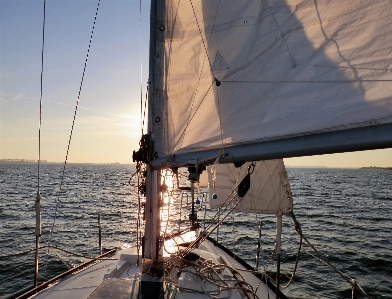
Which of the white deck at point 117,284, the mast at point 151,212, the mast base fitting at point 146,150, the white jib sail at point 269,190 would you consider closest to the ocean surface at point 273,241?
the white deck at point 117,284

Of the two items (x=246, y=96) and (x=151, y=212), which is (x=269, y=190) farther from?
(x=246, y=96)

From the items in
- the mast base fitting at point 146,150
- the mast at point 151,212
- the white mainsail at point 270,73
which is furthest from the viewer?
the mast at point 151,212

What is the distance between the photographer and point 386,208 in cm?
3362

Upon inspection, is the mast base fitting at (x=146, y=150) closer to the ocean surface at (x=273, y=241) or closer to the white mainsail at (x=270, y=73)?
the white mainsail at (x=270, y=73)

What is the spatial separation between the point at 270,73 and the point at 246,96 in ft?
1.17

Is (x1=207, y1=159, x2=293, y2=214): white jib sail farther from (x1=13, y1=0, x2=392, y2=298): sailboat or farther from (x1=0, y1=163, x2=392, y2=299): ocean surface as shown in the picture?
(x1=0, y1=163, x2=392, y2=299): ocean surface

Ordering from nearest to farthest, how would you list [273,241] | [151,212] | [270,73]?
[270,73] → [151,212] → [273,241]

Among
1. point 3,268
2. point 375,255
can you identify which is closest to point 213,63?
point 3,268

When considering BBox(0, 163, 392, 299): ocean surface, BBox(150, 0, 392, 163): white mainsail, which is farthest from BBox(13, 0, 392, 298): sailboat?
BBox(0, 163, 392, 299): ocean surface

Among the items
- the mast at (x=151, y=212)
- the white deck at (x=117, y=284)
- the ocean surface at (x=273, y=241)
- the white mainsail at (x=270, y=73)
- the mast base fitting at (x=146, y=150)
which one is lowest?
the ocean surface at (x=273, y=241)

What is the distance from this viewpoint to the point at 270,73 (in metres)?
→ 3.53

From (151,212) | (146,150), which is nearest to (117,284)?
(151,212)

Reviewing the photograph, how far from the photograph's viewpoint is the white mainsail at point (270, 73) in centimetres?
287

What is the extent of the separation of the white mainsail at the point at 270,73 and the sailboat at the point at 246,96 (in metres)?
0.01
